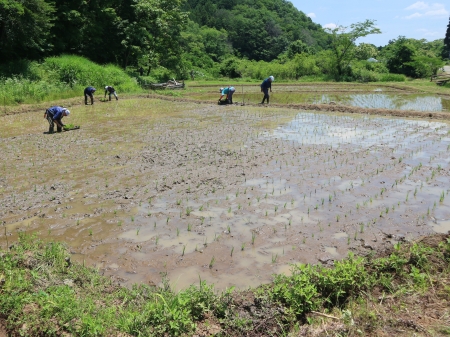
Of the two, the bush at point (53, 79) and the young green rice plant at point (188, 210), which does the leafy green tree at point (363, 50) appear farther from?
the young green rice plant at point (188, 210)

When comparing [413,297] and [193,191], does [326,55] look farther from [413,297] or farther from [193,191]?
[413,297]

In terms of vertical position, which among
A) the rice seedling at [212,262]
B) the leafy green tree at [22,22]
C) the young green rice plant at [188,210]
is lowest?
the rice seedling at [212,262]

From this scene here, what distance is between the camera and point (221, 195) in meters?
6.37

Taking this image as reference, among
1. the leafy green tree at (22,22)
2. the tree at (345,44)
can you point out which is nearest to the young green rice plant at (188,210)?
the leafy green tree at (22,22)

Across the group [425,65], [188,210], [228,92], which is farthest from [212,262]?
[425,65]

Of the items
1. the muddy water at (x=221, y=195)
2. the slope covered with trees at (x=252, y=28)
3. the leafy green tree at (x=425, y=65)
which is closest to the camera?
the muddy water at (x=221, y=195)

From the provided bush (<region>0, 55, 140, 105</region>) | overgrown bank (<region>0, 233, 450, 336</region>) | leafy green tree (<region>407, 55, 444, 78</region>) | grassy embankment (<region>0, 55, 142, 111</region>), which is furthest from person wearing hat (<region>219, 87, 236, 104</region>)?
leafy green tree (<region>407, 55, 444, 78</region>)

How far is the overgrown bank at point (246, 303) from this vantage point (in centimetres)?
307

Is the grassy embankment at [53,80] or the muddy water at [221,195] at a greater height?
the grassy embankment at [53,80]

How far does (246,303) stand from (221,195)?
3066mm

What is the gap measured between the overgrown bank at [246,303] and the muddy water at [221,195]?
47 centimetres

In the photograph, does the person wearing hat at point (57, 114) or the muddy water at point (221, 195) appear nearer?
the muddy water at point (221, 195)

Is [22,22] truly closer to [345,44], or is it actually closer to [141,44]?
[141,44]

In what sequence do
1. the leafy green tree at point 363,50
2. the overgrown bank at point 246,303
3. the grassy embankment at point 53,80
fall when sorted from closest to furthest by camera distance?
the overgrown bank at point 246,303 < the grassy embankment at point 53,80 < the leafy green tree at point 363,50
